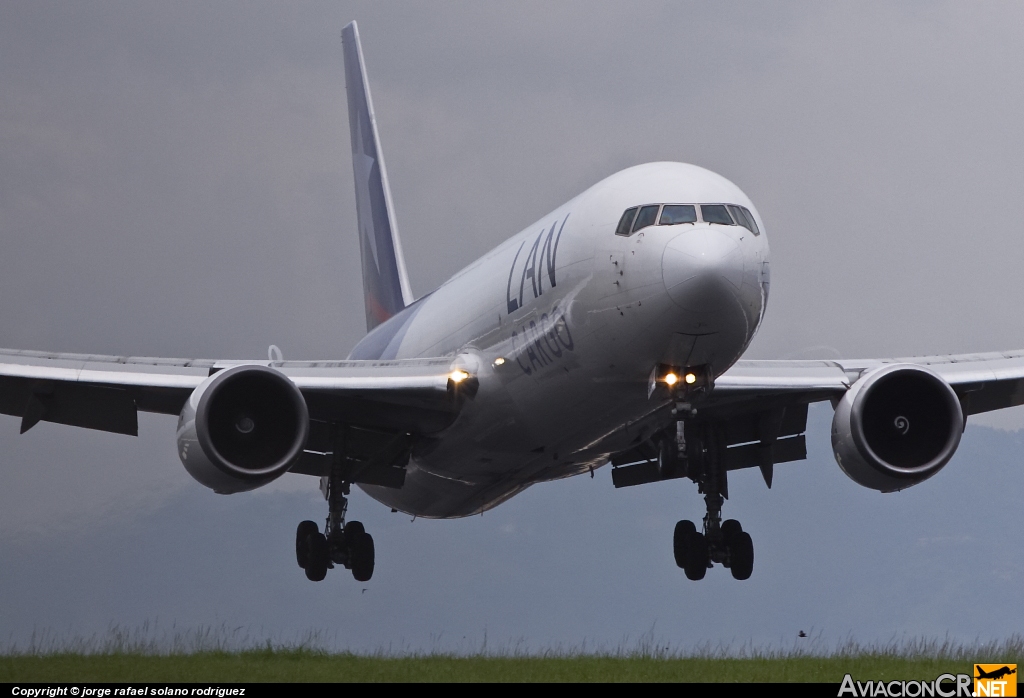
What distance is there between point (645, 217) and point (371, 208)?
18189 millimetres

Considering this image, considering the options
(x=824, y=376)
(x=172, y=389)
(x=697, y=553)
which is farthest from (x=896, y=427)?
(x=172, y=389)

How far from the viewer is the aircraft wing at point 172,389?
20625 millimetres

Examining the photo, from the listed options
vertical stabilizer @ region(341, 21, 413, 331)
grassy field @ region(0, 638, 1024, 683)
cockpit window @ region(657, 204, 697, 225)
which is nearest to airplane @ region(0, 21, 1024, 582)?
cockpit window @ region(657, 204, 697, 225)

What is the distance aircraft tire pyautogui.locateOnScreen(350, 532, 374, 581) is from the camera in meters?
24.4

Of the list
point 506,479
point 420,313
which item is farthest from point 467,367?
point 420,313

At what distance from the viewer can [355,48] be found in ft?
125

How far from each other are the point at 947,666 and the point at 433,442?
8533mm

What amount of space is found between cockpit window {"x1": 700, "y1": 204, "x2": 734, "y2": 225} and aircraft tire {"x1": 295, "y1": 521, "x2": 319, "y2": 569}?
34.0 feet

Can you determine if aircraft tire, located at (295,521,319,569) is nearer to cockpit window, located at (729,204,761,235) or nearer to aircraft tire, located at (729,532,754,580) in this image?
aircraft tire, located at (729,532,754,580)

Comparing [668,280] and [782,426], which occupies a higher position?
[668,280]

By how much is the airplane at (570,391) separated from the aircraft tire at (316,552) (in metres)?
0.05

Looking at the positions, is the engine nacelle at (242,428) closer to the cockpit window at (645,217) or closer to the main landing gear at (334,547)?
the main landing gear at (334,547)

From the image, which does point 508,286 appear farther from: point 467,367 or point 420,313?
point 420,313

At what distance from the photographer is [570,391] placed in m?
18.7
